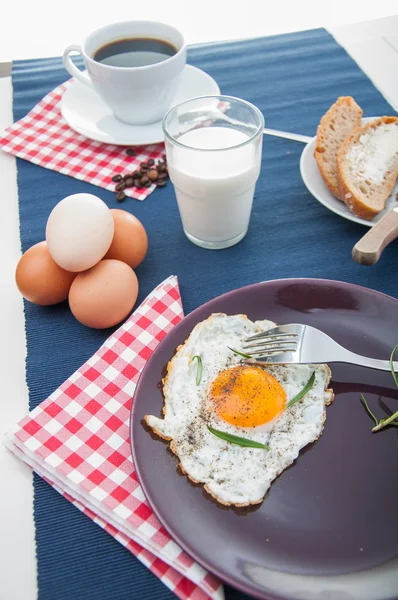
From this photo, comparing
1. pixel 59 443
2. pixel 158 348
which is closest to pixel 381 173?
pixel 158 348

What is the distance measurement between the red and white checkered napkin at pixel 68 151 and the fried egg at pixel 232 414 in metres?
0.84

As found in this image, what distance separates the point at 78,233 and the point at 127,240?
0.18 meters

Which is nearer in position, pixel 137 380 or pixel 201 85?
pixel 137 380

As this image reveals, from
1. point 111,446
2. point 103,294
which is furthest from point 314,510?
point 103,294

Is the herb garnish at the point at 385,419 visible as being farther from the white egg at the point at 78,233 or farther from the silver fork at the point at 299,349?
the white egg at the point at 78,233

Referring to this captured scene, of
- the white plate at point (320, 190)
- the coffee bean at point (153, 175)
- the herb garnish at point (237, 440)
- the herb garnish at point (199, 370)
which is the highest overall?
the white plate at point (320, 190)

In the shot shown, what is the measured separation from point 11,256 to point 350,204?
3.62 feet

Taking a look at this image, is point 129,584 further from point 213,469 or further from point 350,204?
point 350,204

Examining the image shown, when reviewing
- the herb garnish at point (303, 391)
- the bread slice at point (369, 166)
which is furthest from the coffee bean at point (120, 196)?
the herb garnish at point (303, 391)

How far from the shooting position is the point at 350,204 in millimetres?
1745

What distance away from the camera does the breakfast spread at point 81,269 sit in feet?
4.91

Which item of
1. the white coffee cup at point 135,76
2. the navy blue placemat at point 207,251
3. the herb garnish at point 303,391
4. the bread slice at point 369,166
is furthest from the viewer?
the white coffee cup at point 135,76

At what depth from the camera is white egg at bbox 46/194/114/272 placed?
149 cm

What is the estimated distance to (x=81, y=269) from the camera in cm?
152
